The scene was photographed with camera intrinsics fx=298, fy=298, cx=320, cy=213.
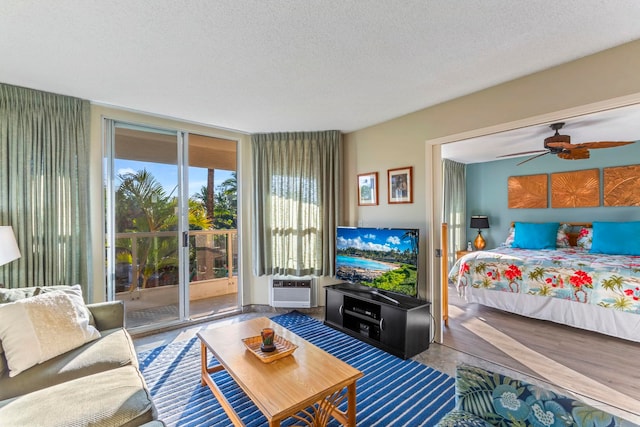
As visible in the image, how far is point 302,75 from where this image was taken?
2.39 meters

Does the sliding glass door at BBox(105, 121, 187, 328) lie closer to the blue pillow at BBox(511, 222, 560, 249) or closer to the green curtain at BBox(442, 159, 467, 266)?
the green curtain at BBox(442, 159, 467, 266)

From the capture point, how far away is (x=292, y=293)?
3.96 meters

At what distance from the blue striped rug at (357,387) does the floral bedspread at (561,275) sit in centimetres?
200

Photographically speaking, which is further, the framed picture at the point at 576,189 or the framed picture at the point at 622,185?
the framed picture at the point at 576,189

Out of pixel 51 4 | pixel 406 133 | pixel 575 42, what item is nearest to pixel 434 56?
pixel 575 42

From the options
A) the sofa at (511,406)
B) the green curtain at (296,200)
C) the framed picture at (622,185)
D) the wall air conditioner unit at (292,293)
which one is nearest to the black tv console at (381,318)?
the wall air conditioner unit at (292,293)

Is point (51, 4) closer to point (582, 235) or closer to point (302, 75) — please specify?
point (302, 75)

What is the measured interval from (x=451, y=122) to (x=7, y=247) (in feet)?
12.5

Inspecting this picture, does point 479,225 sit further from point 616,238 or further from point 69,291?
point 69,291

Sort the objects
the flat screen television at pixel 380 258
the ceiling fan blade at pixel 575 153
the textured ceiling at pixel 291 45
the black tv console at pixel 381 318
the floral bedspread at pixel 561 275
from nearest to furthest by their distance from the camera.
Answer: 1. the textured ceiling at pixel 291 45
2. the black tv console at pixel 381 318
3. the flat screen television at pixel 380 258
4. the floral bedspread at pixel 561 275
5. the ceiling fan blade at pixel 575 153

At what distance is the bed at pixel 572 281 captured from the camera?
305 cm

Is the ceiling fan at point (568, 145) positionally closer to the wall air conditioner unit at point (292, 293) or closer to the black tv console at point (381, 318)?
the black tv console at point (381, 318)

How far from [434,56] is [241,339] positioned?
8.07 ft

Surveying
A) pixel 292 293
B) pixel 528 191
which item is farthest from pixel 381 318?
pixel 528 191
